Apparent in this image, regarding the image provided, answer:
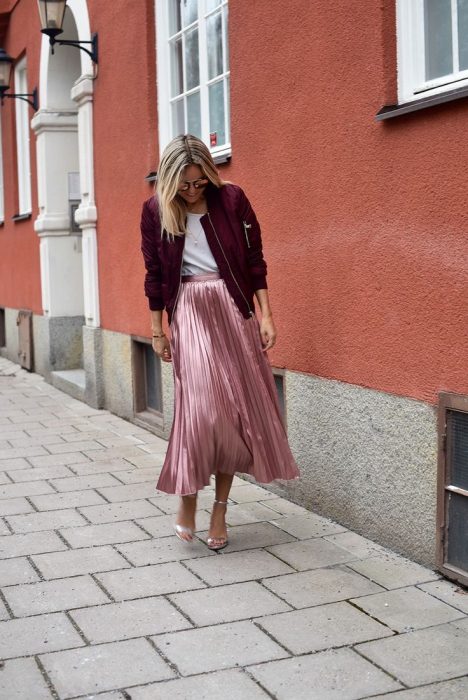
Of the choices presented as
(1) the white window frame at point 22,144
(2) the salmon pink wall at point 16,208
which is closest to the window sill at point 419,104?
(2) the salmon pink wall at point 16,208

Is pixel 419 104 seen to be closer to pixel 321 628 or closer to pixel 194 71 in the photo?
pixel 321 628

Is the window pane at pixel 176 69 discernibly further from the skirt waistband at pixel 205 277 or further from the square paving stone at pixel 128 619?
the square paving stone at pixel 128 619

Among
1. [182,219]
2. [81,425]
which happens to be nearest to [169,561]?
[182,219]

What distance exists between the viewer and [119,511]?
553cm

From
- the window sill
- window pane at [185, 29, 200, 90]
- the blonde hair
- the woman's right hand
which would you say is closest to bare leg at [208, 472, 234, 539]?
the woman's right hand

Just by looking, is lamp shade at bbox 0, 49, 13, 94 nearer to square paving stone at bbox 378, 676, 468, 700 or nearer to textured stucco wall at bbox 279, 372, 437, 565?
textured stucco wall at bbox 279, 372, 437, 565

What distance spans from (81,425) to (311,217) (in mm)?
3762

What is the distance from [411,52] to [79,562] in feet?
8.97

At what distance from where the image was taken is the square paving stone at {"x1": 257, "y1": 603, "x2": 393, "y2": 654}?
361 cm

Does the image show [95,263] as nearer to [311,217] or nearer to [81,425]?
[81,425]

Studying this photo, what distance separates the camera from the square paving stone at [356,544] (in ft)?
15.2

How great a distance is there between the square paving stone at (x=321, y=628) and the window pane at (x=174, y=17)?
191 inches

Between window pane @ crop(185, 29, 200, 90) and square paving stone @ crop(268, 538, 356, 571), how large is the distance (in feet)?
11.9

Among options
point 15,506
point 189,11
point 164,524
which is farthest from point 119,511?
point 189,11
